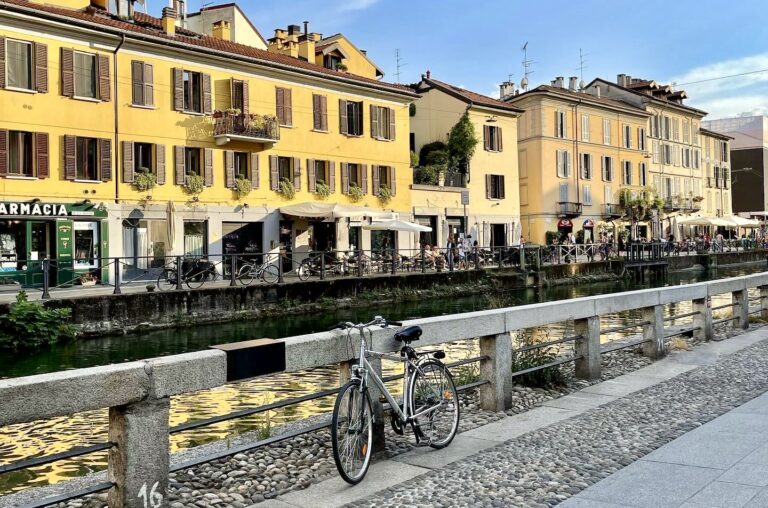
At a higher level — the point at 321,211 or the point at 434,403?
the point at 321,211

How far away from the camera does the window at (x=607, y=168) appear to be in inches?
2218

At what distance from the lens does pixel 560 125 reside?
171 ft

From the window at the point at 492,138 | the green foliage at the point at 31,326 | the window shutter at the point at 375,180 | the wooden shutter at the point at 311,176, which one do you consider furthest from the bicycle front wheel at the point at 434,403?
the window at the point at 492,138

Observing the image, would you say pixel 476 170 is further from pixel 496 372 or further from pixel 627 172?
pixel 496 372

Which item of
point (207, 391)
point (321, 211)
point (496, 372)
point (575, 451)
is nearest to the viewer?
point (575, 451)

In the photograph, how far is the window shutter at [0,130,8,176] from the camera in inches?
949

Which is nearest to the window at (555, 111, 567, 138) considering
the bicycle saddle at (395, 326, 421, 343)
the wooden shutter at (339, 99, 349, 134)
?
the wooden shutter at (339, 99, 349, 134)

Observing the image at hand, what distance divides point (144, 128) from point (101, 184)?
9.25ft

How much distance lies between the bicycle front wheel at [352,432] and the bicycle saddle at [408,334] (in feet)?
2.22

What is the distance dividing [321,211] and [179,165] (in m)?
5.97

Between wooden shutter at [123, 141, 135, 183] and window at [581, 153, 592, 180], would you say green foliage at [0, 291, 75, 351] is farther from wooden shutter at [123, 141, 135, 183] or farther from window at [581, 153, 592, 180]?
window at [581, 153, 592, 180]

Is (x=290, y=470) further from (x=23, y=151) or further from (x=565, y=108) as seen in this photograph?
(x=565, y=108)

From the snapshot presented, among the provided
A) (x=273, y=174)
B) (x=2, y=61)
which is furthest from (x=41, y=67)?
(x=273, y=174)

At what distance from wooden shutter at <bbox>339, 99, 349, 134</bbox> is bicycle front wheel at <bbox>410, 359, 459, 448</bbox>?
3007 centimetres
